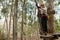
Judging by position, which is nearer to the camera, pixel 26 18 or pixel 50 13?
pixel 50 13

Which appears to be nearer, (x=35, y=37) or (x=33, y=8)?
(x=33, y=8)

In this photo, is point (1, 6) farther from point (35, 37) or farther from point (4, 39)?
point (35, 37)

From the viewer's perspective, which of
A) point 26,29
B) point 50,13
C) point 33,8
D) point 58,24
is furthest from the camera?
point 26,29

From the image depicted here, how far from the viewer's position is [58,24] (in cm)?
1459

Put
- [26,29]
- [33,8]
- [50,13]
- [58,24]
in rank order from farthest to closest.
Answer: [26,29]
[33,8]
[58,24]
[50,13]

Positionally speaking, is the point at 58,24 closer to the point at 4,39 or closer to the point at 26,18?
the point at 26,18

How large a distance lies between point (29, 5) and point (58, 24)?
2732 millimetres

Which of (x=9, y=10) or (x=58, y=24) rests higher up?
(x=9, y=10)

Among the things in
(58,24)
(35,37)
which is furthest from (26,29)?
(58,24)

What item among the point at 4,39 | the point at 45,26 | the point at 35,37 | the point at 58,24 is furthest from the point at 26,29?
the point at 45,26

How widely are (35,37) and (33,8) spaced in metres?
3.07

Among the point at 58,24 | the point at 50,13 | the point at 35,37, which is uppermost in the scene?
the point at 50,13

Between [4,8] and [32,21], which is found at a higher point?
[4,8]

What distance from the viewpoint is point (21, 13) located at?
1559 cm
